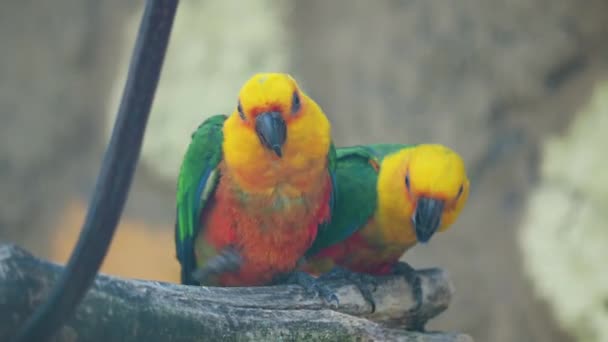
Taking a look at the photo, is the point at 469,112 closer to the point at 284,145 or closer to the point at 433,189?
the point at 433,189

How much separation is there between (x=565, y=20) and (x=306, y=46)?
1824 millimetres

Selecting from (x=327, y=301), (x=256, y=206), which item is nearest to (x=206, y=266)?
(x=256, y=206)

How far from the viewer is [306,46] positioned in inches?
235

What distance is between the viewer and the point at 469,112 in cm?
528

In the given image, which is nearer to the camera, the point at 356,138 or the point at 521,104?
the point at 521,104

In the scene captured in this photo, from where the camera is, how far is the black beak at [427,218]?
9.84 feet

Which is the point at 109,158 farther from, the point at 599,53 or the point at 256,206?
the point at 599,53

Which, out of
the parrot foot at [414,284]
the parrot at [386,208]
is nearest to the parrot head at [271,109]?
the parrot at [386,208]

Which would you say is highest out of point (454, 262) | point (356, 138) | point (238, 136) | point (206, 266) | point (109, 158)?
point (356, 138)

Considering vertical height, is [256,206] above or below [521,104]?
below

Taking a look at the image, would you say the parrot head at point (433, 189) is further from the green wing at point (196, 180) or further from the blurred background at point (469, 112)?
the blurred background at point (469, 112)

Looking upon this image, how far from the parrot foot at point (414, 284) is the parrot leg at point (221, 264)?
66cm

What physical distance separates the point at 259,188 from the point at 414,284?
2.36 feet

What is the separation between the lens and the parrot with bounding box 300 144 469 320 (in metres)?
3.03
